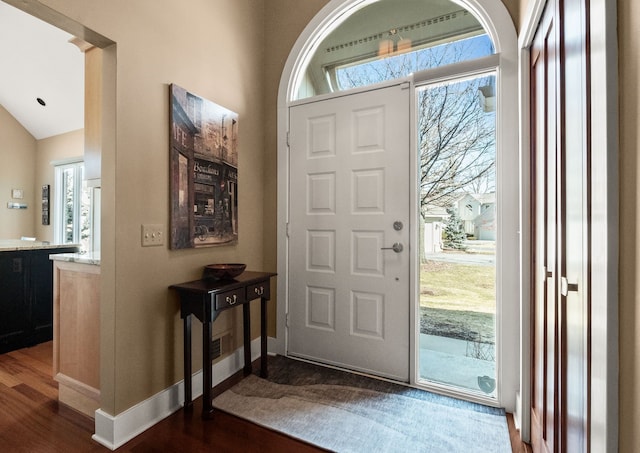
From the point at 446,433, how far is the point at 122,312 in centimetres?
191

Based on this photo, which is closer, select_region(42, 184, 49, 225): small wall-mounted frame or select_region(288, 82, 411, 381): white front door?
select_region(288, 82, 411, 381): white front door

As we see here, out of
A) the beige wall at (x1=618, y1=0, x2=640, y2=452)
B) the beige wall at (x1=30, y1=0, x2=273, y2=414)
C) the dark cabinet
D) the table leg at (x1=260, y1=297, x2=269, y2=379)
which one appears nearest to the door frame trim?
the beige wall at (x1=618, y1=0, x2=640, y2=452)

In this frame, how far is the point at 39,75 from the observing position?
4.39 m

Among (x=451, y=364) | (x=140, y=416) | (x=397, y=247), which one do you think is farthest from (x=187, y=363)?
(x=451, y=364)

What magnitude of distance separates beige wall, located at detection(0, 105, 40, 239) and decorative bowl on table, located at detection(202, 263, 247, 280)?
5631 millimetres

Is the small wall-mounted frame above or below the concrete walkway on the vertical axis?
above

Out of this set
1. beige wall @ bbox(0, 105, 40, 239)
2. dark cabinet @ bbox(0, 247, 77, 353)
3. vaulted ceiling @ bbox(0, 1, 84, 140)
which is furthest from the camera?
beige wall @ bbox(0, 105, 40, 239)

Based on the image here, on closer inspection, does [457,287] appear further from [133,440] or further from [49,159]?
[49,159]

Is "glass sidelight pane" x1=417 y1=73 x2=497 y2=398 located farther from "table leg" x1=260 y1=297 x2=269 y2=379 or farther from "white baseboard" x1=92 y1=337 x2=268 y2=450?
"white baseboard" x1=92 y1=337 x2=268 y2=450

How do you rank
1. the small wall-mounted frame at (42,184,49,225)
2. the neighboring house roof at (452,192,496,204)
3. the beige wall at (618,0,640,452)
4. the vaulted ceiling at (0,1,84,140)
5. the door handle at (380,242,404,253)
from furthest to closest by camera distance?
the small wall-mounted frame at (42,184,49,225) → the vaulted ceiling at (0,1,84,140) → the door handle at (380,242,404,253) → the neighboring house roof at (452,192,496,204) → the beige wall at (618,0,640,452)

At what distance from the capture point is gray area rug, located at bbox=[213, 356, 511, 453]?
1736 millimetres

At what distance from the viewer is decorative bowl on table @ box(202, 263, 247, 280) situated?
220cm

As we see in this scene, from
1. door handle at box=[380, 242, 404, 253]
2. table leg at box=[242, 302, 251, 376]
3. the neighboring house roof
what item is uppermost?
the neighboring house roof

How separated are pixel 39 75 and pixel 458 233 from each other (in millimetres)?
5634
